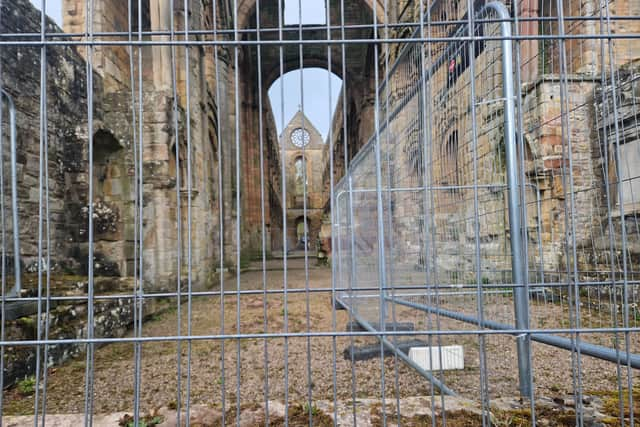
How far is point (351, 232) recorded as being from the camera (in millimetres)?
4234

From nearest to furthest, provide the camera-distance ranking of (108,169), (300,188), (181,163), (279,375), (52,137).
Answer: (279,375) → (52,137) → (108,169) → (181,163) → (300,188)

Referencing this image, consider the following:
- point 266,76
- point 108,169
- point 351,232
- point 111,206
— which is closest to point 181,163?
point 108,169

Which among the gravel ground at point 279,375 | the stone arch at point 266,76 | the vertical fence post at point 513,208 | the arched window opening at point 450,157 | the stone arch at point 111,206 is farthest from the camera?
the stone arch at point 266,76

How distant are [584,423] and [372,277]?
3.44 meters

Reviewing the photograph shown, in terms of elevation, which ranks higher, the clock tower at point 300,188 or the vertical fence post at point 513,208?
the clock tower at point 300,188

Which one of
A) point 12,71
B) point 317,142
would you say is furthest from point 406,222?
point 317,142

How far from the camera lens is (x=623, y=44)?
6.70 metres

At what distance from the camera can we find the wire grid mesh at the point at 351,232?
166 cm

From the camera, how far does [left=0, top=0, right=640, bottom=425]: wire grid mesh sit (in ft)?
5.44

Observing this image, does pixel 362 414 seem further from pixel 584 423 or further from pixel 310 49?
pixel 310 49

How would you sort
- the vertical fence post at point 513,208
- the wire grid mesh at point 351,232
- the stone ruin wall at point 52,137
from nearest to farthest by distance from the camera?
the wire grid mesh at point 351,232 → the vertical fence post at point 513,208 → the stone ruin wall at point 52,137

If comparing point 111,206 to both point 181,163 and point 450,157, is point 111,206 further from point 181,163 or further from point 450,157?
point 450,157

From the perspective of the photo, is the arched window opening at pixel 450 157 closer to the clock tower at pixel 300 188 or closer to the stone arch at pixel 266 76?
the stone arch at pixel 266 76

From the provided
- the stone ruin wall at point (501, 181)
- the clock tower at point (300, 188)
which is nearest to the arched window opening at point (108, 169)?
the stone ruin wall at point (501, 181)
